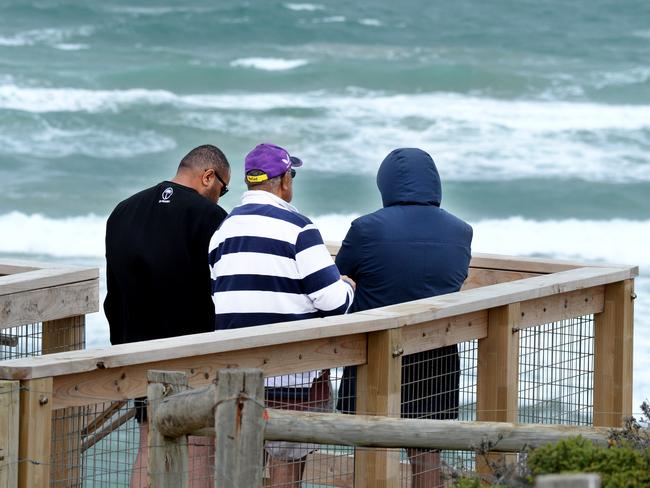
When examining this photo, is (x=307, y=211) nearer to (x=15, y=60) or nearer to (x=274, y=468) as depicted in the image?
(x=15, y=60)

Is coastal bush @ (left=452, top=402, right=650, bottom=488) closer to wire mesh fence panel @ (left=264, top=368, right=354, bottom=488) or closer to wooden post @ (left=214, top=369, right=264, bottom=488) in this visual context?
wooden post @ (left=214, top=369, right=264, bottom=488)

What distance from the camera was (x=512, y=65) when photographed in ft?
108

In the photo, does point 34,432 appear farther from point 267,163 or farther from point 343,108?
point 343,108

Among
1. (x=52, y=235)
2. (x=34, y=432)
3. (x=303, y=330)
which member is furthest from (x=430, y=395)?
(x=52, y=235)

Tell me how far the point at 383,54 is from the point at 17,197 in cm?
1326

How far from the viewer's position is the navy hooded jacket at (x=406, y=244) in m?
5.35

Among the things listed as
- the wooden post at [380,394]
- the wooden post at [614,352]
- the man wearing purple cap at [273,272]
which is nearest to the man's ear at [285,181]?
the man wearing purple cap at [273,272]

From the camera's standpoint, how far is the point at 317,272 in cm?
492

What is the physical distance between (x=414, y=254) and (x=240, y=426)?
2139 millimetres

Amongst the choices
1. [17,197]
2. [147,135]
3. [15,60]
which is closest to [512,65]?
[147,135]

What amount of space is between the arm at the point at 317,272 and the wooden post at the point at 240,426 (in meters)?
1.59

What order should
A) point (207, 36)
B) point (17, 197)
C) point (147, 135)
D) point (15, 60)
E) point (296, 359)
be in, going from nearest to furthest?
point (296, 359)
point (17, 197)
point (147, 135)
point (15, 60)
point (207, 36)

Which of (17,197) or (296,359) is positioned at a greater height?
(17,197)

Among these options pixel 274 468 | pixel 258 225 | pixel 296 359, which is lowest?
pixel 274 468
